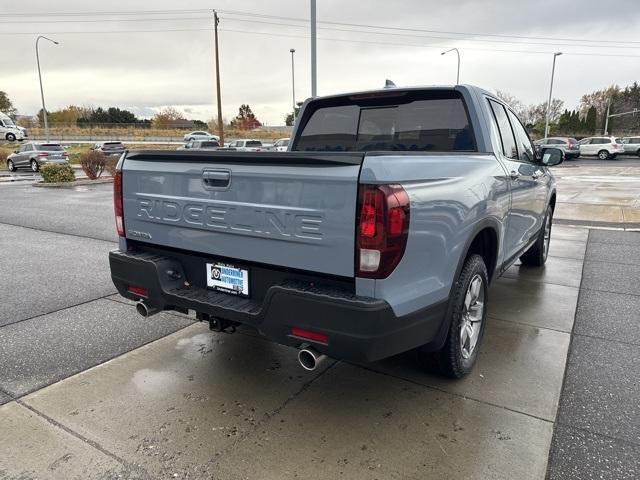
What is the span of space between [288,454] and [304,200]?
4.41 ft

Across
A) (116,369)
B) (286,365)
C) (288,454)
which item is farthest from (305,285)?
(116,369)

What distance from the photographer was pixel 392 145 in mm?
4023

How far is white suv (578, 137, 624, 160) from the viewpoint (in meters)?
35.8

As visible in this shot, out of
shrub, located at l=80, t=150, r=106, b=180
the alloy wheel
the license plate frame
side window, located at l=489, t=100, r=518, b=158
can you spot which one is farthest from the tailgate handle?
shrub, located at l=80, t=150, r=106, b=180

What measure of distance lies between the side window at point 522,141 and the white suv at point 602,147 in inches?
1435

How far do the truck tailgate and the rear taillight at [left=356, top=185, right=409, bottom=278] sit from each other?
0.05 meters

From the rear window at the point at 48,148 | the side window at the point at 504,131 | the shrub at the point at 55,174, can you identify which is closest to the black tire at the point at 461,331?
the side window at the point at 504,131

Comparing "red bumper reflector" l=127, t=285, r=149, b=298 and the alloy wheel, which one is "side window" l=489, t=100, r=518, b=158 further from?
"red bumper reflector" l=127, t=285, r=149, b=298

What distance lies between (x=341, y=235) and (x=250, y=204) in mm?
603

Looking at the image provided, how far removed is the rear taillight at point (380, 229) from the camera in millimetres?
2270

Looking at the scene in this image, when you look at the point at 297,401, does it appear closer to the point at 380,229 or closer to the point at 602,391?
the point at 380,229

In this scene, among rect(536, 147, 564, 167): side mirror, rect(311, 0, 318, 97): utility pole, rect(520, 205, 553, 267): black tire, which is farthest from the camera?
rect(311, 0, 318, 97): utility pole

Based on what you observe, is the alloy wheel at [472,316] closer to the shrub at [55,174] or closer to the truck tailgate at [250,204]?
the truck tailgate at [250,204]

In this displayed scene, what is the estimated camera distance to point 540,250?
6.09 meters
